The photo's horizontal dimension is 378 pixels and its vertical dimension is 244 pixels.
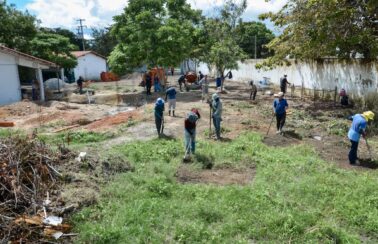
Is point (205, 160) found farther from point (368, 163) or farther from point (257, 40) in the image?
point (257, 40)

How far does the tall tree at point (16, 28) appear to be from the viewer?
30.2 meters

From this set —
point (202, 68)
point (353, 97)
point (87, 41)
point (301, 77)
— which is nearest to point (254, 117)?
point (353, 97)

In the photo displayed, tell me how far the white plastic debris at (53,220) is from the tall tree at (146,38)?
62.1 feet

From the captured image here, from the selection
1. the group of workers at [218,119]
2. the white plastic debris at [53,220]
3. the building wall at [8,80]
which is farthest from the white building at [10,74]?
the white plastic debris at [53,220]

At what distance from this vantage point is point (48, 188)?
298 inches

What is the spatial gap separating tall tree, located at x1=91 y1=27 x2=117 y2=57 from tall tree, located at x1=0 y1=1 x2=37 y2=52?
1309 inches

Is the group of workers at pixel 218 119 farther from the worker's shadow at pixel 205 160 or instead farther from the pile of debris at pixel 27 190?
the pile of debris at pixel 27 190

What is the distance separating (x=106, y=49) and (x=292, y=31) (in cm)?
5197

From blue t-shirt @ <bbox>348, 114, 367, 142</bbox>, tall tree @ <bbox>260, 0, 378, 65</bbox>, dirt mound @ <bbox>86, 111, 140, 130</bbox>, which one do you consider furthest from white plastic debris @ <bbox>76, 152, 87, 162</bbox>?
tall tree @ <bbox>260, 0, 378, 65</bbox>

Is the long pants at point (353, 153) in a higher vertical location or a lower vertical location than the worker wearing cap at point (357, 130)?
lower

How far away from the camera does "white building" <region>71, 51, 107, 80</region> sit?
4840 centimetres

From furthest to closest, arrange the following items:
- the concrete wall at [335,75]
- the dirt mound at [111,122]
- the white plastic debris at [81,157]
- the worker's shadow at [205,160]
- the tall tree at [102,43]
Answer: the tall tree at [102,43] < the concrete wall at [335,75] < the dirt mound at [111,122] < the worker's shadow at [205,160] < the white plastic debris at [81,157]

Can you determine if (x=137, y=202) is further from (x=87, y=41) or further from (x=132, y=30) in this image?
(x=87, y=41)

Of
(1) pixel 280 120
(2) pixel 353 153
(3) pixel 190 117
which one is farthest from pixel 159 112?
(2) pixel 353 153
